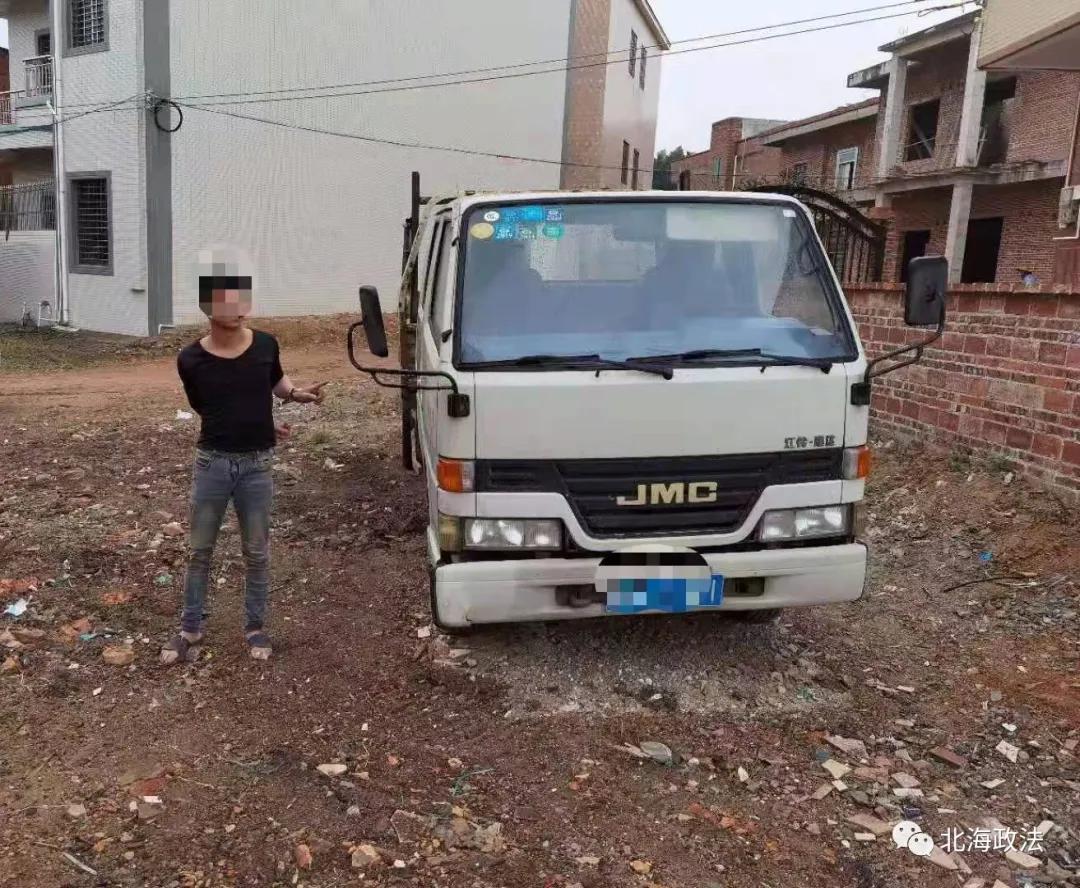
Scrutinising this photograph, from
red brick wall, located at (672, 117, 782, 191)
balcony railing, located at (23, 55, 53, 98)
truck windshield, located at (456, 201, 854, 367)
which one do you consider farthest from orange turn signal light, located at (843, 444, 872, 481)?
red brick wall, located at (672, 117, 782, 191)

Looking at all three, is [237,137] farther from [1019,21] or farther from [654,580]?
[654,580]

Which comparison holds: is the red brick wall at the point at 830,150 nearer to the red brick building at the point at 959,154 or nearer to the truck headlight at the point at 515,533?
the red brick building at the point at 959,154

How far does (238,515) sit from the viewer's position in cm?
393

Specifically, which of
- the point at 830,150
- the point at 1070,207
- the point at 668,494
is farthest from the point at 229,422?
the point at 830,150

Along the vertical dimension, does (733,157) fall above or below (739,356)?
above

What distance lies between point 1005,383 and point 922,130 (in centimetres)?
2063

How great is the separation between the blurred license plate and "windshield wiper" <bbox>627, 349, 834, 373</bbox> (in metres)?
0.77

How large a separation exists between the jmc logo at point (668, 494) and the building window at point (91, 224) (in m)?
16.5

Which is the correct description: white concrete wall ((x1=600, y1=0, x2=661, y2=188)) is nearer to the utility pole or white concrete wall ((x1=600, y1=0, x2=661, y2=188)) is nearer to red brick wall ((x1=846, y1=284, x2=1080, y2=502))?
the utility pole

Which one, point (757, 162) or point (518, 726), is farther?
point (757, 162)

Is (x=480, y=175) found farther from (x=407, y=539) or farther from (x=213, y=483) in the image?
(x=213, y=483)

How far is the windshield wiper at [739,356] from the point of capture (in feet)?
11.7

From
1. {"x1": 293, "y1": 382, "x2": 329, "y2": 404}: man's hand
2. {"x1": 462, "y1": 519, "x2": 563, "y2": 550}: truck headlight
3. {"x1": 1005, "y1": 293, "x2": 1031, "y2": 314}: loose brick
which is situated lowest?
{"x1": 462, "y1": 519, "x2": 563, "y2": 550}: truck headlight

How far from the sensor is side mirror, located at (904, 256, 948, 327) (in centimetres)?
376
